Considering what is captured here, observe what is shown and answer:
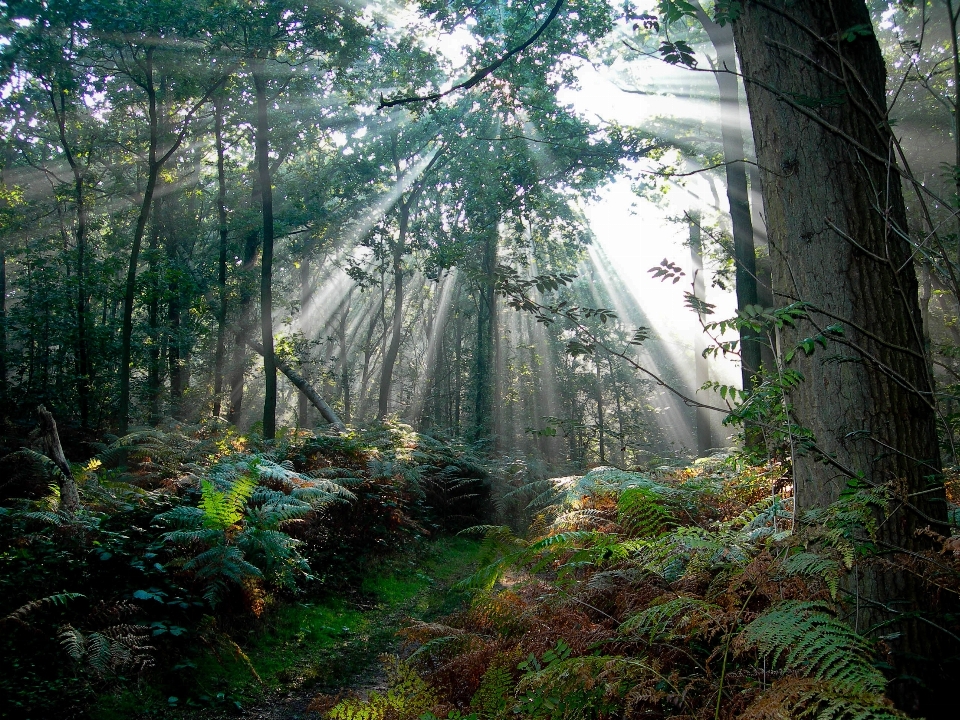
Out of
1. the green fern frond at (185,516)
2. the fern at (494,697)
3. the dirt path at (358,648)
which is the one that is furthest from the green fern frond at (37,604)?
the fern at (494,697)

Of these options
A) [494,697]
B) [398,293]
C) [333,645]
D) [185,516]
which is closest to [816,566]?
[494,697]

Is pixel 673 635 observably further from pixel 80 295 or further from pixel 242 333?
pixel 242 333

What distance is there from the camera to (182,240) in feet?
76.3

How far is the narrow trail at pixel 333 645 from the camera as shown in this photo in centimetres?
434

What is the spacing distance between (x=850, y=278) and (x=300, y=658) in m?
4.72

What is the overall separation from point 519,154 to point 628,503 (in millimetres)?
11207

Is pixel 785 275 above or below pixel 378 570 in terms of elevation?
above

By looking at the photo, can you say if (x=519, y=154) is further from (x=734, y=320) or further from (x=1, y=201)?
(x=1, y=201)

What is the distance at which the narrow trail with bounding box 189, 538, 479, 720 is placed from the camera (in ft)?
14.3

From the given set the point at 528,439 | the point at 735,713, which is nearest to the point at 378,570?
the point at 735,713

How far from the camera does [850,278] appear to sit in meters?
2.81

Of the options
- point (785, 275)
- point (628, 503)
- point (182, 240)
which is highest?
point (182, 240)

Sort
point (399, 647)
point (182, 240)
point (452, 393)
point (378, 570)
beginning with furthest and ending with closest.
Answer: point (452, 393) < point (182, 240) < point (378, 570) < point (399, 647)

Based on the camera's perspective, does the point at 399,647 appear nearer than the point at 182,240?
Yes
